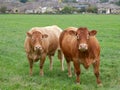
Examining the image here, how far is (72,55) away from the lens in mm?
11570

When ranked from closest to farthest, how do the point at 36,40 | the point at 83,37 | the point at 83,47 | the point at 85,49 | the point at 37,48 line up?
the point at 83,47
the point at 85,49
the point at 83,37
the point at 37,48
the point at 36,40

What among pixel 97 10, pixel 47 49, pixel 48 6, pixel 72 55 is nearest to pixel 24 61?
pixel 47 49

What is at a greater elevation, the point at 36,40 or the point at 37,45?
the point at 36,40

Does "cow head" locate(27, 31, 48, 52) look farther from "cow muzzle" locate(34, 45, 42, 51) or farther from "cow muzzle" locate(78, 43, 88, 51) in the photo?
"cow muzzle" locate(78, 43, 88, 51)

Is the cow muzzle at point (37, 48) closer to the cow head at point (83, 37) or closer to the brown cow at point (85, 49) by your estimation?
the brown cow at point (85, 49)

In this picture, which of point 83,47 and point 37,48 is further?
point 37,48

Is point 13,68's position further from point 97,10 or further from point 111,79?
point 97,10

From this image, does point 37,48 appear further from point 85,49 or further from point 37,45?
point 85,49

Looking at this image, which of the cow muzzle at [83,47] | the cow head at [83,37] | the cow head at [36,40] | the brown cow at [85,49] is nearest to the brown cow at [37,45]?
the cow head at [36,40]

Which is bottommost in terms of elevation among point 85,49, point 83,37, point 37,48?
point 37,48

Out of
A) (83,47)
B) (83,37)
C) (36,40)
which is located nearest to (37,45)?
(36,40)

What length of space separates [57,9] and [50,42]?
148 m

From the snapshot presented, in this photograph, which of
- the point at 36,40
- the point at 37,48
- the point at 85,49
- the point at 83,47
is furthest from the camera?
the point at 36,40

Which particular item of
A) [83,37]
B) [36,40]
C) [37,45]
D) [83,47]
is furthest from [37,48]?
[83,47]
